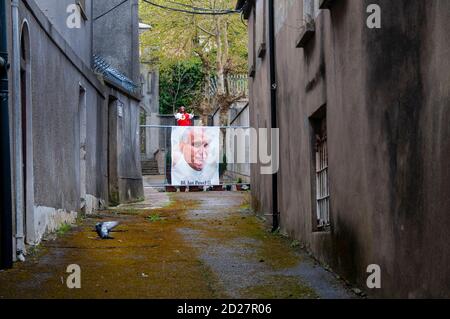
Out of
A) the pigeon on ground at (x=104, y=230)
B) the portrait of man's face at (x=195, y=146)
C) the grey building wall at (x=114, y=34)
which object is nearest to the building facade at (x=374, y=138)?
the pigeon on ground at (x=104, y=230)

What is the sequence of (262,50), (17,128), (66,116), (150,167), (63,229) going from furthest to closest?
1. (150,167)
2. (262,50)
3. (66,116)
4. (63,229)
5. (17,128)

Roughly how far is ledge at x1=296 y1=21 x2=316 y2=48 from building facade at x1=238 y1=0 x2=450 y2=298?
0.05ft

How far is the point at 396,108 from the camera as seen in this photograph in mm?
4883

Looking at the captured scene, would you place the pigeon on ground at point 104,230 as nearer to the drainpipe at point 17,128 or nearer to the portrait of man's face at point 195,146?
the drainpipe at point 17,128

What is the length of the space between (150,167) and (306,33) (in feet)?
87.9

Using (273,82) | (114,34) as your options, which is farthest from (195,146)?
(273,82)

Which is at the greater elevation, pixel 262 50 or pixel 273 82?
pixel 262 50

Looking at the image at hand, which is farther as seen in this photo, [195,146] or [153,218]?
[195,146]

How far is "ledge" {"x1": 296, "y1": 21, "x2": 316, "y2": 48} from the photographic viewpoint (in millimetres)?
8133

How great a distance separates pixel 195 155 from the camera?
73.6 feet

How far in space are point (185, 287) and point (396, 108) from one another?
2516 millimetres

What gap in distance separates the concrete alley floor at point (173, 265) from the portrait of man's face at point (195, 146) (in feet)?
32.0

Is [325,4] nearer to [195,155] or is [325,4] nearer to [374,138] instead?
[374,138]

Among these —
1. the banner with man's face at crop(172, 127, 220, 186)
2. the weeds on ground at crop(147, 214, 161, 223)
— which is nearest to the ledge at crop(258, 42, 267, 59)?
the weeds on ground at crop(147, 214, 161, 223)
